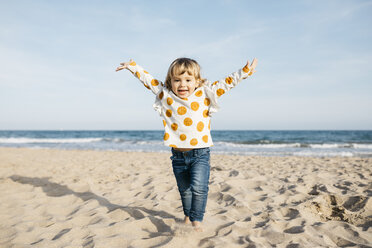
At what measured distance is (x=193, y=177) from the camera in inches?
96.9

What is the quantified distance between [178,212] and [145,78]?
171 cm

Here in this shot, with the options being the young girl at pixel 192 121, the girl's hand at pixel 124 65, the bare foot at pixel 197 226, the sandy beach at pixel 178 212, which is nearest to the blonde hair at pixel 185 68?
the young girl at pixel 192 121

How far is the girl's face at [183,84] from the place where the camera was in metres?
2.45

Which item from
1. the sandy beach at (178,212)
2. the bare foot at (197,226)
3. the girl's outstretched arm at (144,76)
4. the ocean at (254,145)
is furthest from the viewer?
the ocean at (254,145)

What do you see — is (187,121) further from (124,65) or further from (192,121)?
(124,65)

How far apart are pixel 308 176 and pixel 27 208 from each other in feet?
16.5

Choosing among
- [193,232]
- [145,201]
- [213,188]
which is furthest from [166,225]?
[213,188]

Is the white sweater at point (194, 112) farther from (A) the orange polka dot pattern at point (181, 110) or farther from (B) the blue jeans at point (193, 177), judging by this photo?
(B) the blue jeans at point (193, 177)

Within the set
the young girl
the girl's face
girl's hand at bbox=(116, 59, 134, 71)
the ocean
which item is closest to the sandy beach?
the young girl

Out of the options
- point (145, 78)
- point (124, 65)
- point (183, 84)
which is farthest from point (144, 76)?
point (183, 84)

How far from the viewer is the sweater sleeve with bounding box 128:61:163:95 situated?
2688mm

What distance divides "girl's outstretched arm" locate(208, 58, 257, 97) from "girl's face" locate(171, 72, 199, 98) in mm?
213

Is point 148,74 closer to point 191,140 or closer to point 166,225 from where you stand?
point 191,140

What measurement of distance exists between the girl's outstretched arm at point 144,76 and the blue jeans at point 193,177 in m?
0.71
